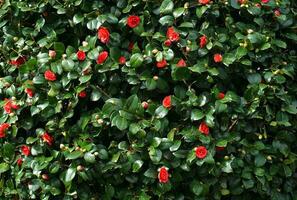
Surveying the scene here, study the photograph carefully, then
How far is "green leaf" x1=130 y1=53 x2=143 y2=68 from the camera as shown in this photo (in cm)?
225

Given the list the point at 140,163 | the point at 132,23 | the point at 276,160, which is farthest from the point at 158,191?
the point at 132,23

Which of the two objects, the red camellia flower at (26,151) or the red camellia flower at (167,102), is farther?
the red camellia flower at (26,151)

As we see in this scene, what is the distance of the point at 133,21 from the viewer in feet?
7.55

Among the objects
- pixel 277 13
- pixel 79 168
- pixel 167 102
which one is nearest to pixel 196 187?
pixel 167 102

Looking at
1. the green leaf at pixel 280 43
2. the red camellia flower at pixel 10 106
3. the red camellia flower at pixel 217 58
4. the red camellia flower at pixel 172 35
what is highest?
the red camellia flower at pixel 172 35

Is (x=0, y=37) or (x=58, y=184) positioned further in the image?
(x=0, y=37)

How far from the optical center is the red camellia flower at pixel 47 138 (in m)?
2.34

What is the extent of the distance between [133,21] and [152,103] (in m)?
0.36

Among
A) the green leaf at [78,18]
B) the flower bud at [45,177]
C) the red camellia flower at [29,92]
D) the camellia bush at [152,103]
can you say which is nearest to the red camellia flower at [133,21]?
the camellia bush at [152,103]

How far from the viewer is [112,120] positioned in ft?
7.20

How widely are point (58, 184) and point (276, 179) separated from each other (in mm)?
959

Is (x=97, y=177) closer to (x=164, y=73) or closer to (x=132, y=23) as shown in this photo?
(x=164, y=73)

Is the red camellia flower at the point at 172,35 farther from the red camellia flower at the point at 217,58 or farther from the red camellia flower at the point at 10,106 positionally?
the red camellia flower at the point at 10,106

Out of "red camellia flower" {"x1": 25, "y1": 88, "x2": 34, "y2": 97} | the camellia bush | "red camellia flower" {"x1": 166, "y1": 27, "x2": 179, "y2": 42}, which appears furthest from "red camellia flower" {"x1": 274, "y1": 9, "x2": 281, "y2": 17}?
"red camellia flower" {"x1": 25, "y1": 88, "x2": 34, "y2": 97}
